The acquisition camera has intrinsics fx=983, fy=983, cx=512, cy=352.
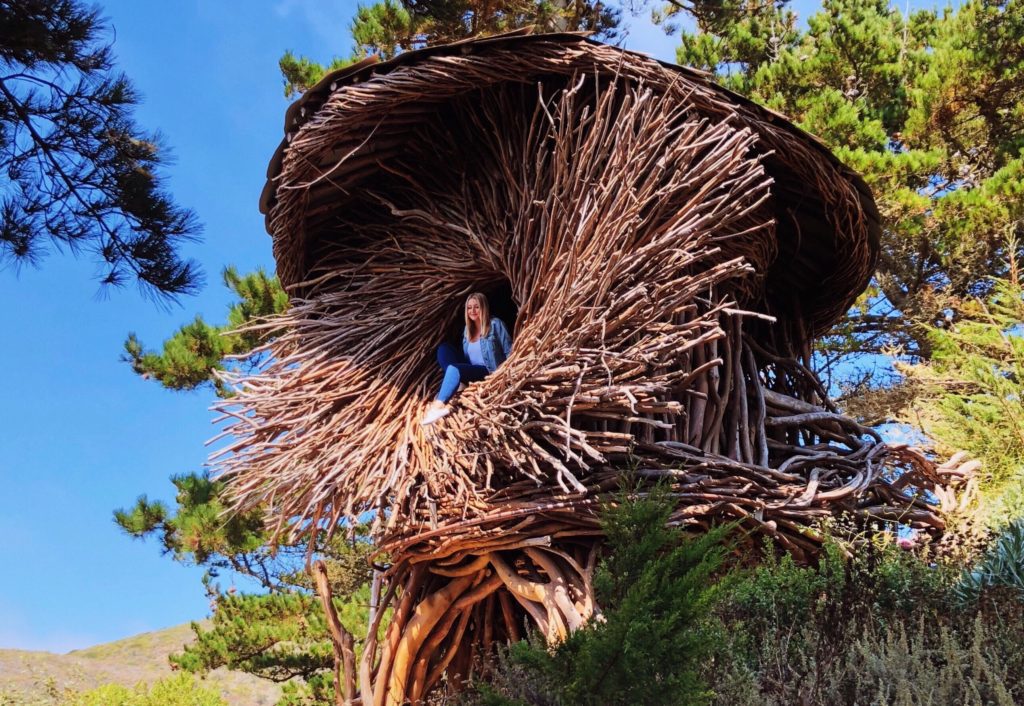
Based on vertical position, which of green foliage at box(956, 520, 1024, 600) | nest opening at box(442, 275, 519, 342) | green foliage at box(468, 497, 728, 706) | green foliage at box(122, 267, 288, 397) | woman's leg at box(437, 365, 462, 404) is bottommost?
green foliage at box(468, 497, 728, 706)

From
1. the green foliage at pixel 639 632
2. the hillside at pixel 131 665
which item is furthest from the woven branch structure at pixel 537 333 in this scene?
the hillside at pixel 131 665

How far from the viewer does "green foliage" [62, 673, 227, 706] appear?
5500 millimetres


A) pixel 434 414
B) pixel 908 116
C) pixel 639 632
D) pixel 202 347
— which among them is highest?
pixel 908 116

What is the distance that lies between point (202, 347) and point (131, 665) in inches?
149

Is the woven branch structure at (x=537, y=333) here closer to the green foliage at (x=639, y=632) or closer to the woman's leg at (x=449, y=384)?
the woman's leg at (x=449, y=384)

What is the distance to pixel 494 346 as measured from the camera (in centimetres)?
452

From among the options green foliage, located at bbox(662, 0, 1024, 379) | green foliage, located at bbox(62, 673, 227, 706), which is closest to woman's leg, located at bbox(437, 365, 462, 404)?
green foliage, located at bbox(62, 673, 227, 706)

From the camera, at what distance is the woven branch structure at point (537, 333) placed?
12.0ft

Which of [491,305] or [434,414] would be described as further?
[491,305]

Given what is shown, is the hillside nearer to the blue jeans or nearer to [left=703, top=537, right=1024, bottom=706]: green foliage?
the blue jeans

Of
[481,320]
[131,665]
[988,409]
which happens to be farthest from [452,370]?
[131,665]

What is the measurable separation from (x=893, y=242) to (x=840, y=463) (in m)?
5.20

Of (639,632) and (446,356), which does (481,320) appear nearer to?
(446,356)

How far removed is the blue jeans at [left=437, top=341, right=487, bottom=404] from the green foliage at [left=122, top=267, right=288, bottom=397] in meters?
4.47
